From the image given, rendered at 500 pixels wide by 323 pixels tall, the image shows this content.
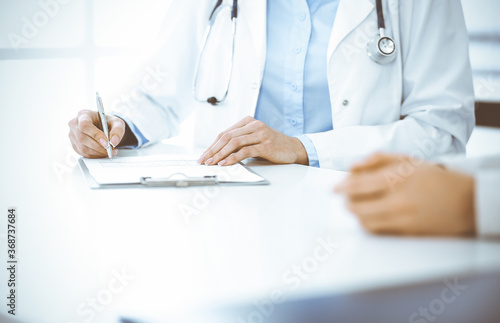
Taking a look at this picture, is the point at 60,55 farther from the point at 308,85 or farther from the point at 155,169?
the point at 155,169

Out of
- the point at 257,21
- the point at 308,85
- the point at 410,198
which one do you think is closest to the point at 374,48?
the point at 308,85

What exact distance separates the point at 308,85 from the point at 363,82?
0.48ft

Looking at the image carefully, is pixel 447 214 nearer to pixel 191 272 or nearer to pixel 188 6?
pixel 191 272

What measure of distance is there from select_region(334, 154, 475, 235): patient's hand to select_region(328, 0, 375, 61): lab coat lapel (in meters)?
0.71

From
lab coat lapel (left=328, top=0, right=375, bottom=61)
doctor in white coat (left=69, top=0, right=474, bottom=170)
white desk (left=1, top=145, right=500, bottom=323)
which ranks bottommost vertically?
white desk (left=1, top=145, right=500, bottom=323)

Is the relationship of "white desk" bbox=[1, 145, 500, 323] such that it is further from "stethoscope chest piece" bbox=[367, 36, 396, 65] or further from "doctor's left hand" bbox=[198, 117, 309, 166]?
"stethoscope chest piece" bbox=[367, 36, 396, 65]

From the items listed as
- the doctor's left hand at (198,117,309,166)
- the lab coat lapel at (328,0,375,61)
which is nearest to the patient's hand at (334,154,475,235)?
the doctor's left hand at (198,117,309,166)

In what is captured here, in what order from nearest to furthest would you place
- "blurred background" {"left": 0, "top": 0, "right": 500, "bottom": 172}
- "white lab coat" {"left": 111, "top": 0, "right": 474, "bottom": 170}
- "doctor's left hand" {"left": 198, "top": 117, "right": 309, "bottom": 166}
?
"doctor's left hand" {"left": 198, "top": 117, "right": 309, "bottom": 166} < "white lab coat" {"left": 111, "top": 0, "right": 474, "bottom": 170} < "blurred background" {"left": 0, "top": 0, "right": 500, "bottom": 172}

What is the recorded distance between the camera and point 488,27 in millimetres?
2172

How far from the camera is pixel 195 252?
0.43 metres

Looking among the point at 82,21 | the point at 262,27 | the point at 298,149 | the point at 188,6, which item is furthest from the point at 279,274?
the point at 82,21

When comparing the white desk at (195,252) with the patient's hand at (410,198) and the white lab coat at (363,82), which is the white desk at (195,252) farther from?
the white lab coat at (363,82)

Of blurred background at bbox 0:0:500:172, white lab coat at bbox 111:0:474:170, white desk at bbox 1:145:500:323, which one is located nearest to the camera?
white desk at bbox 1:145:500:323

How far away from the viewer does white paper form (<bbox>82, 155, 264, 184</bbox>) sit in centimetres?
74
